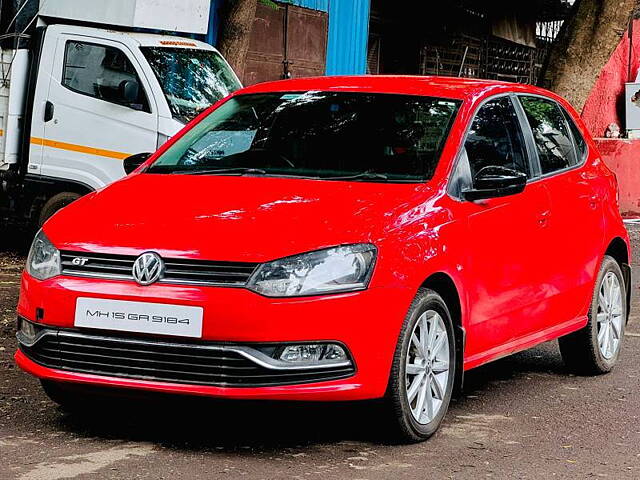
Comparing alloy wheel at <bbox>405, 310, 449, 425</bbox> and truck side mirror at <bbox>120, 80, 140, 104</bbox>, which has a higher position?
truck side mirror at <bbox>120, 80, 140, 104</bbox>

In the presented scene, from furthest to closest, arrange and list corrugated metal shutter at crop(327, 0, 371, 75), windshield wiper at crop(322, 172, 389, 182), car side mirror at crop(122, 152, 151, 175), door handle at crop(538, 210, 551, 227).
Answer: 1. corrugated metal shutter at crop(327, 0, 371, 75)
2. car side mirror at crop(122, 152, 151, 175)
3. door handle at crop(538, 210, 551, 227)
4. windshield wiper at crop(322, 172, 389, 182)

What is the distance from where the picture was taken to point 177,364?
17.4 ft

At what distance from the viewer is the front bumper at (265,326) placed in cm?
519

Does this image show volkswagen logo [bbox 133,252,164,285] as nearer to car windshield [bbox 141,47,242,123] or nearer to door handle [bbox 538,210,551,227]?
door handle [bbox 538,210,551,227]

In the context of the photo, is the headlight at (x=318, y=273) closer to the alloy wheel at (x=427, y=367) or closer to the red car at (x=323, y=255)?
the red car at (x=323, y=255)

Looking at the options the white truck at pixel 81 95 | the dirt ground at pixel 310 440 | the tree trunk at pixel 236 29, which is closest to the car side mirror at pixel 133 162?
the dirt ground at pixel 310 440

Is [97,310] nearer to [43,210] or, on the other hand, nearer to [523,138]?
[523,138]

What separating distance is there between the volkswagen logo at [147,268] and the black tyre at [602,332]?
10.5 ft

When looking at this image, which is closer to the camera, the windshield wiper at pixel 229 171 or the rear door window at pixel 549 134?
the windshield wiper at pixel 229 171

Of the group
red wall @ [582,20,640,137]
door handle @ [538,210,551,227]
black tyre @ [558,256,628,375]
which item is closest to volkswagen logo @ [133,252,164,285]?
door handle @ [538,210,551,227]

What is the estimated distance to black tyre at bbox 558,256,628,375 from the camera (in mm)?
7656

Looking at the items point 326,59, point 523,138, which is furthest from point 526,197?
point 326,59

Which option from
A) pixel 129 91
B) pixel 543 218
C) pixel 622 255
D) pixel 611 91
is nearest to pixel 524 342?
pixel 543 218

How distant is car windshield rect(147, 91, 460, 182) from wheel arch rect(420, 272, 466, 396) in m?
0.51
